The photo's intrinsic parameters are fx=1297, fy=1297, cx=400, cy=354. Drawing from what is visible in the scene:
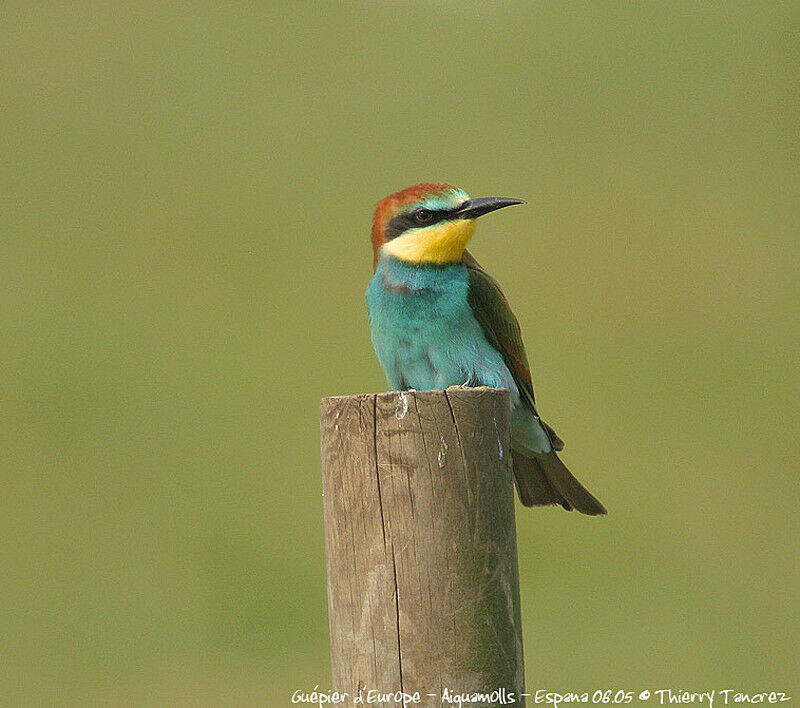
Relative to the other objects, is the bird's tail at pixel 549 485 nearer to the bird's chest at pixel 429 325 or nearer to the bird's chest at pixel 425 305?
the bird's chest at pixel 429 325

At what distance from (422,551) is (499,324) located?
55.0 inches

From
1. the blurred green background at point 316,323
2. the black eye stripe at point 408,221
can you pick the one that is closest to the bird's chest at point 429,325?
the black eye stripe at point 408,221

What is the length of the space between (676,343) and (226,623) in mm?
4052

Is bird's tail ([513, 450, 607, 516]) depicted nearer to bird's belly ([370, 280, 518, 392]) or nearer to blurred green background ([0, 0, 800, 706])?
bird's belly ([370, 280, 518, 392])

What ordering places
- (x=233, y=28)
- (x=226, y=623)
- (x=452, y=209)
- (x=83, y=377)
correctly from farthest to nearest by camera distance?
(x=233, y=28)
(x=83, y=377)
(x=226, y=623)
(x=452, y=209)

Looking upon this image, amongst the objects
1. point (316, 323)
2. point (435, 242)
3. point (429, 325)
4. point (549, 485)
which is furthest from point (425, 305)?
point (316, 323)

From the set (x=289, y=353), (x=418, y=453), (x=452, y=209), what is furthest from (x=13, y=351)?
(x=418, y=453)

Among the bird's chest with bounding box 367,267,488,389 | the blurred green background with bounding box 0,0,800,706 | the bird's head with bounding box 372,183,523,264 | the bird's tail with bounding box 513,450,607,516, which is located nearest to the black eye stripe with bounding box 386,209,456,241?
the bird's head with bounding box 372,183,523,264

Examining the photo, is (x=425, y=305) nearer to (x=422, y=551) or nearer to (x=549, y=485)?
(x=549, y=485)

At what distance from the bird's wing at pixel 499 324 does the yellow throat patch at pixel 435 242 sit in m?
0.09

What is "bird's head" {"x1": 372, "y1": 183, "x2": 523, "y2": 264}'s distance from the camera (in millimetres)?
3150

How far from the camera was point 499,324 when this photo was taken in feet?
10.7

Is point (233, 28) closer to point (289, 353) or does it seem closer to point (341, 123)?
point (341, 123)

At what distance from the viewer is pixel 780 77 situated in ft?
40.7
